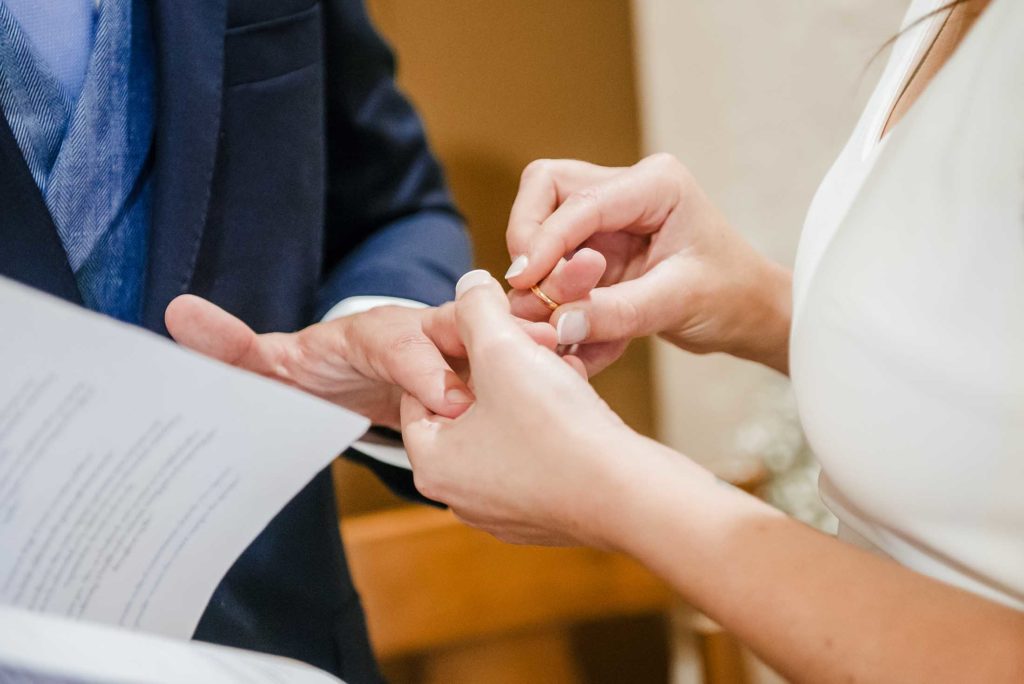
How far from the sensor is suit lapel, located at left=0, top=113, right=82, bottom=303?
519mm

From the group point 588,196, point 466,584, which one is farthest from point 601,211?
point 466,584

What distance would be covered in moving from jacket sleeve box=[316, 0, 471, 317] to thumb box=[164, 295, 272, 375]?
0.14 metres

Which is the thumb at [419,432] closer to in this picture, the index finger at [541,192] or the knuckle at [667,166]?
the index finger at [541,192]

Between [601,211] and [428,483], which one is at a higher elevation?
[601,211]

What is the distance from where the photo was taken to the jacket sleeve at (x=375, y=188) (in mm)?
771

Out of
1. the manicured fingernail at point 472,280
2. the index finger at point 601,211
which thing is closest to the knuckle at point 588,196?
the index finger at point 601,211

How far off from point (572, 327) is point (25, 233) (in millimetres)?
366

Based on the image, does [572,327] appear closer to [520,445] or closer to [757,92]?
[520,445]

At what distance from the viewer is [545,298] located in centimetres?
64

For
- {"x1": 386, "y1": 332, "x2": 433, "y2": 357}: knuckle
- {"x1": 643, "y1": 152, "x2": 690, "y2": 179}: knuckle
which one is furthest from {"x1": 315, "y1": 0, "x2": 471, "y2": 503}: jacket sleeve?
{"x1": 643, "y1": 152, "x2": 690, "y2": 179}: knuckle

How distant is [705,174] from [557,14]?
1.32 feet

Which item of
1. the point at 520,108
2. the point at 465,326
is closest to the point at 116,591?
the point at 465,326

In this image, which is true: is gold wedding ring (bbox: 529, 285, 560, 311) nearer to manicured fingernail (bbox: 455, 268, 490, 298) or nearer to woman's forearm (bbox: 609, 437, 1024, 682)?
manicured fingernail (bbox: 455, 268, 490, 298)

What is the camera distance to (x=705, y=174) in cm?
148
